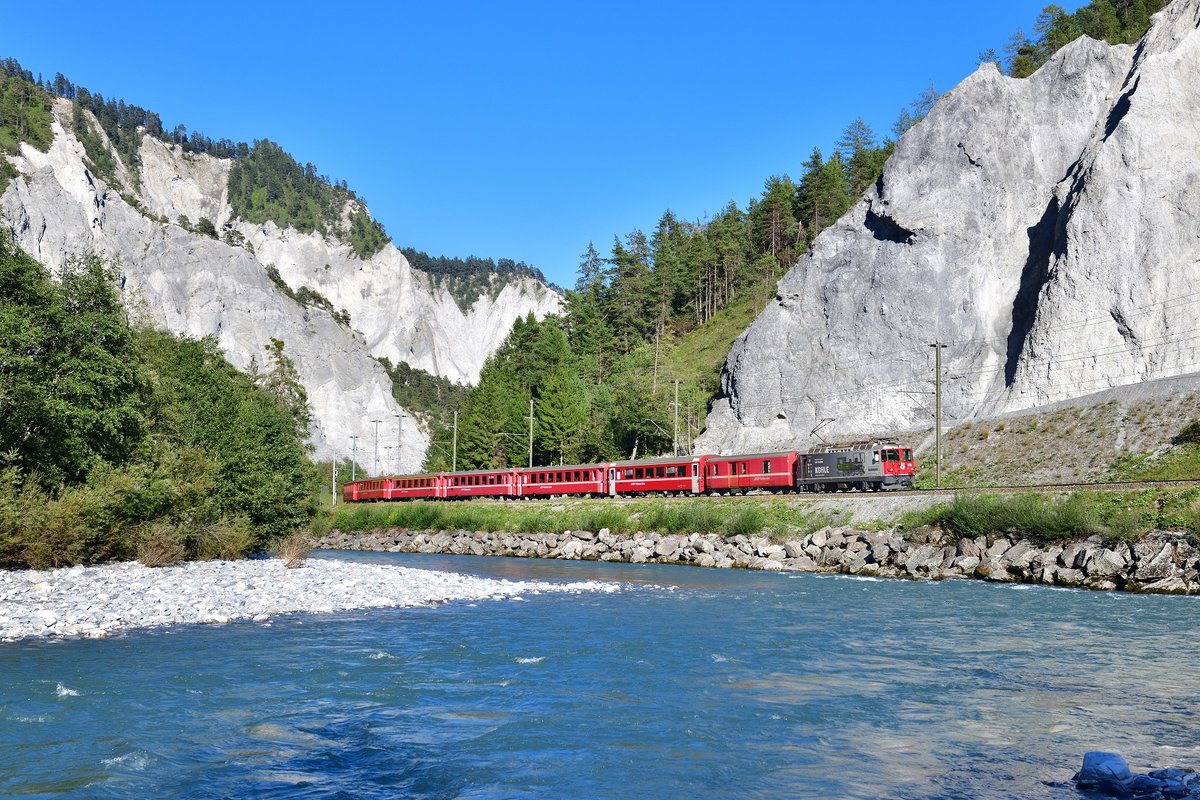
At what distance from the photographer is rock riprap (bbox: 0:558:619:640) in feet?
58.0

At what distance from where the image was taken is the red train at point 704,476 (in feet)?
156

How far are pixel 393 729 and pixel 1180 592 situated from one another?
23.6 m

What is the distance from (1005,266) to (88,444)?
6379 cm

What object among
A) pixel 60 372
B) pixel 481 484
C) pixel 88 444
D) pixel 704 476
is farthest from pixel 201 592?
pixel 481 484

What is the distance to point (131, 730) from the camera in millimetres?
10586

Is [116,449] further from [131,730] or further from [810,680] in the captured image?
[810,680]

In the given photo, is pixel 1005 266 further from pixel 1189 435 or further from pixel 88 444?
pixel 88 444

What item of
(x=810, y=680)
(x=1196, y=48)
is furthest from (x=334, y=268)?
(x=810, y=680)

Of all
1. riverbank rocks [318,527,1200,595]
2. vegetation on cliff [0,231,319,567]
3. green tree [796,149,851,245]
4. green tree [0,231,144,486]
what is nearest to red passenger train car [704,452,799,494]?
riverbank rocks [318,527,1200,595]

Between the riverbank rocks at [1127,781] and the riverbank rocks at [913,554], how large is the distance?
19.7 meters

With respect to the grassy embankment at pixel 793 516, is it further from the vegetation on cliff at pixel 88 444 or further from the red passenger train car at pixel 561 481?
the vegetation on cliff at pixel 88 444

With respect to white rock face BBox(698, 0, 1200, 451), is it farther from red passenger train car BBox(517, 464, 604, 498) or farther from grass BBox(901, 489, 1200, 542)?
grass BBox(901, 489, 1200, 542)

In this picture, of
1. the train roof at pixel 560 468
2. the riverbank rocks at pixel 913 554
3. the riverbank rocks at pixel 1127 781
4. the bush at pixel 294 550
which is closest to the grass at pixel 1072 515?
the riverbank rocks at pixel 913 554

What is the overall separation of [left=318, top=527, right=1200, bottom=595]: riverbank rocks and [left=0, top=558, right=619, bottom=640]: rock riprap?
10067 mm
